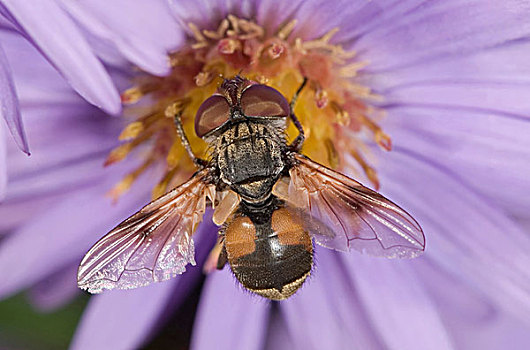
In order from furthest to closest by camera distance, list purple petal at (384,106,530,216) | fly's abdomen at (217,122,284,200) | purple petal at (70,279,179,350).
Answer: purple petal at (70,279,179,350) < purple petal at (384,106,530,216) < fly's abdomen at (217,122,284,200)

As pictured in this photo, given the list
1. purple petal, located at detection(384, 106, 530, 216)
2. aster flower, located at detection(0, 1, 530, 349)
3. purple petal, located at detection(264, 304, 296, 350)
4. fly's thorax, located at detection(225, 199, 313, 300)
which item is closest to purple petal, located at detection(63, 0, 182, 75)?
aster flower, located at detection(0, 1, 530, 349)

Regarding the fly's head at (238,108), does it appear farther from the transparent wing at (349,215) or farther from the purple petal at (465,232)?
the purple petal at (465,232)

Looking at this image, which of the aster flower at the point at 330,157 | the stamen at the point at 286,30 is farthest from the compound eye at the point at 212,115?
the stamen at the point at 286,30

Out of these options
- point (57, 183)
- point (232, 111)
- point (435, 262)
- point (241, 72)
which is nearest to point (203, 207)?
point (232, 111)

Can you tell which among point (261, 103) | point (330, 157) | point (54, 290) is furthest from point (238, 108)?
point (54, 290)

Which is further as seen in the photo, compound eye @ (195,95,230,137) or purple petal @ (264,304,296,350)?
purple petal @ (264,304,296,350)

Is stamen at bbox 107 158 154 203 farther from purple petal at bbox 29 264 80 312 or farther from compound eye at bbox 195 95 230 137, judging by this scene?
compound eye at bbox 195 95 230 137

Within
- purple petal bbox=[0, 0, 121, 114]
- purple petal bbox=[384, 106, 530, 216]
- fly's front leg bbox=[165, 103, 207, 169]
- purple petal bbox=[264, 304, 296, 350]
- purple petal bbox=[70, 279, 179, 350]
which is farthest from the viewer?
purple petal bbox=[264, 304, 296, 350]
